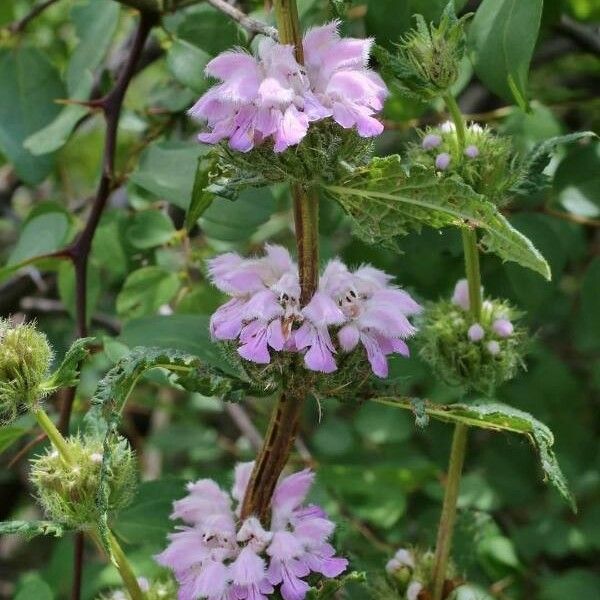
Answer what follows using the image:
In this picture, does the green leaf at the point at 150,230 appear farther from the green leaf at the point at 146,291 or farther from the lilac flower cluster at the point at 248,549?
the lilac flower cluster at the point at 248,549

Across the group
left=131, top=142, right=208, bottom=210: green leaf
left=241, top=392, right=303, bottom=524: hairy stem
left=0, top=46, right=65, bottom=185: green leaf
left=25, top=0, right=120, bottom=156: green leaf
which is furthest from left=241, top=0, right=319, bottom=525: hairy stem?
left=0, top=46, right=65, bottom=185: green leaf

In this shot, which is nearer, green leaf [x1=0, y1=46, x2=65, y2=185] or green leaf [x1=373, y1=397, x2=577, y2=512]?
green leaf [x1=373, y1=397, x2=577, y2=512]

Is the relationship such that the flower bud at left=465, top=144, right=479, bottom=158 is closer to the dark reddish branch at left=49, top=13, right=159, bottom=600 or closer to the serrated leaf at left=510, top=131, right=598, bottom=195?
the serrated leaf at left=510, top=131, right=598, bottom=195

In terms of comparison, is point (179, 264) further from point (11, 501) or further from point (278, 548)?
point (11, 501)

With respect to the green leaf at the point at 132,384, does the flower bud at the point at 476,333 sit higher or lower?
lower

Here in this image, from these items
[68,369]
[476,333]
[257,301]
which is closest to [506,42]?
[476,333]

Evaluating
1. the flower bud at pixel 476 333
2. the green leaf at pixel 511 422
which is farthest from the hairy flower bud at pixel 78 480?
the flower bud at pixel 476 333

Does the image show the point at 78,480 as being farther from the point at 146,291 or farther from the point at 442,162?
the point at 146,291

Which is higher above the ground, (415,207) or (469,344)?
(415,207)
